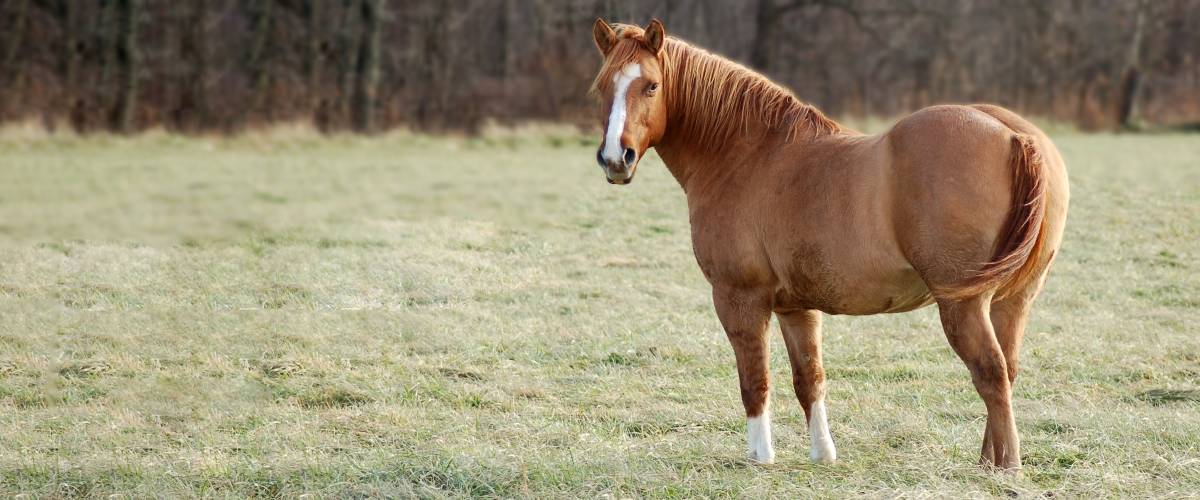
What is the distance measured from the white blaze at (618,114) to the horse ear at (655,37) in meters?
0.12

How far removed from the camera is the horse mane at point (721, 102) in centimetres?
447

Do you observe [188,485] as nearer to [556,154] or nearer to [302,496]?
[302,496]

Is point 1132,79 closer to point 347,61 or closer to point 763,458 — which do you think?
point 347,61

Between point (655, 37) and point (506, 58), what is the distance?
19.7 m

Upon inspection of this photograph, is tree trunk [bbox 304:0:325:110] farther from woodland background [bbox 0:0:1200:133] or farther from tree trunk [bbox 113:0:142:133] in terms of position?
tree trunk [bbox 113:0:142:133]

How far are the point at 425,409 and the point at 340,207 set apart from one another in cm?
635

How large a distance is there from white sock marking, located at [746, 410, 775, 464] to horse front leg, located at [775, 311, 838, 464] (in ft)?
0.63

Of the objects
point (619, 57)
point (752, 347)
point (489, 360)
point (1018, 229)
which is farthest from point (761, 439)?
point (489, 360)

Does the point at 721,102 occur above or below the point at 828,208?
above

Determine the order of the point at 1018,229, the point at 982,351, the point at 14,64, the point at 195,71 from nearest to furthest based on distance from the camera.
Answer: the point at 1018,229, the point at 982,351, the point at 14,64, the point at 195,71

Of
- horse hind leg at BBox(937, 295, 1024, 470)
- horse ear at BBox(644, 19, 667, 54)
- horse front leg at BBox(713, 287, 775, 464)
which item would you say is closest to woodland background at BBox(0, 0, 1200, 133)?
horse ear at BBox(644, 19, 667, 54)

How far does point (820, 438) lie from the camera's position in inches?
177

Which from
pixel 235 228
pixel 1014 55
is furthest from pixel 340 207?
pixel 1014 55

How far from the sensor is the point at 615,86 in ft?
13.9
